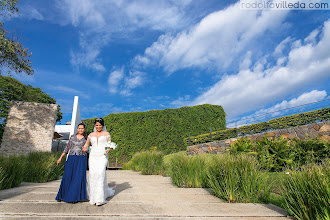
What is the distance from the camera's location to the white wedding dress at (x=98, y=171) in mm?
3613

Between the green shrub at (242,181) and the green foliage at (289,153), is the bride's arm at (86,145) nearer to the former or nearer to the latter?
the green shrub at (242,181)

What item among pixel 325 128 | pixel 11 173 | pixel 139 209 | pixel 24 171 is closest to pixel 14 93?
pixel 24 171

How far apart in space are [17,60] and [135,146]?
10.3m

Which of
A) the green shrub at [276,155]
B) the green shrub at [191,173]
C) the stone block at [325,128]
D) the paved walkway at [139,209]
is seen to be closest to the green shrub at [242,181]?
the paved walkway at [139,209]

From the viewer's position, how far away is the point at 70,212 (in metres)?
3.10

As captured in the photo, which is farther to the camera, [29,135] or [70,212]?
[29,135]

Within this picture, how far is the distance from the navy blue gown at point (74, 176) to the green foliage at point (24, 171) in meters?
1.49

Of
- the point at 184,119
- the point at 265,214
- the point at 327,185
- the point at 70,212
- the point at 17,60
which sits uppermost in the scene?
the point at 17,60

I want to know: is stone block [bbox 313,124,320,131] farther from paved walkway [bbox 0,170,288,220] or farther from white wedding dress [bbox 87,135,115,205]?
white wedding dress [bbox 87,135,115,205]

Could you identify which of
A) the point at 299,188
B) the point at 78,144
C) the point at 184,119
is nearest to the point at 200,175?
the point at 299,188

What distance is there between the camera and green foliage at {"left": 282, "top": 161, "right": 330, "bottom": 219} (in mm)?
2364

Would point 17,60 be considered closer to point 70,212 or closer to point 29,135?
point 29,135

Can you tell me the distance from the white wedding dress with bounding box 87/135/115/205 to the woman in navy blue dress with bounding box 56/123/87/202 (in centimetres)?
17

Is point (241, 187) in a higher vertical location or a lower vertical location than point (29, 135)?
lower
